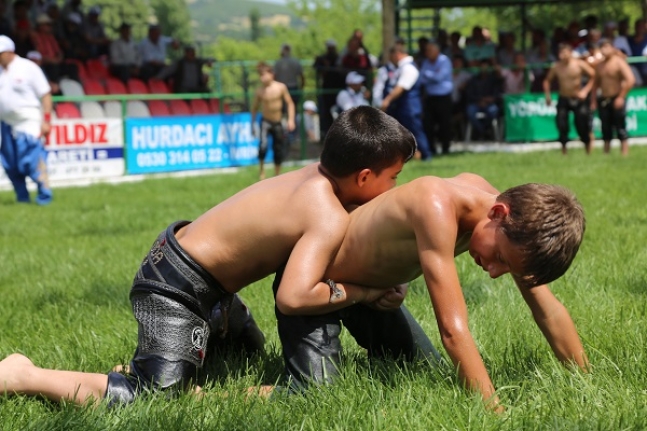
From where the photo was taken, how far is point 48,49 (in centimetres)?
1777

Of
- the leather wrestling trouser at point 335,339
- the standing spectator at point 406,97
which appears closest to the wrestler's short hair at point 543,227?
the leather wrestling trouser at point 335,339

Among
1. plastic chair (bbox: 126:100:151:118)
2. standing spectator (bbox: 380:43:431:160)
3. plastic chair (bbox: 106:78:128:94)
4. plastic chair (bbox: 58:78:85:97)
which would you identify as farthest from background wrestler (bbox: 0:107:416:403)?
plastic chair (bbox: 106:78:128:94)

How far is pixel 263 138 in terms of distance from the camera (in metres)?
15.7

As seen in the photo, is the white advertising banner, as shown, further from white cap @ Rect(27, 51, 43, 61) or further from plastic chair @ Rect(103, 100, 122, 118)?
white cap @ Rect(27, 51, 43, 61)

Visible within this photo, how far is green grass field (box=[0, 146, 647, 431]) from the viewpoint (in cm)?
300

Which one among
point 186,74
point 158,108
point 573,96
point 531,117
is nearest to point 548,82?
point 573,96

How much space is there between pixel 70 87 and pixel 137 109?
1.51 metres

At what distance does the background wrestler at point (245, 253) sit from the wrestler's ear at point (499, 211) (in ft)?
1.78

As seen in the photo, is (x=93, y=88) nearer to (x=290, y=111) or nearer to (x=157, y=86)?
(x=157, y=86)

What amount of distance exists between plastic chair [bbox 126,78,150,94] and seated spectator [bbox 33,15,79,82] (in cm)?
173

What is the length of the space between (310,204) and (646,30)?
20.4 m

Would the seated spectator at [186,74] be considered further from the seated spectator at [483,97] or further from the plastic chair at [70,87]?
the seated spectator at [483,97]

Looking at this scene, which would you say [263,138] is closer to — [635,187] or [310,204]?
[635,187]

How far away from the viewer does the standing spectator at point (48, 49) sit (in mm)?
17578
